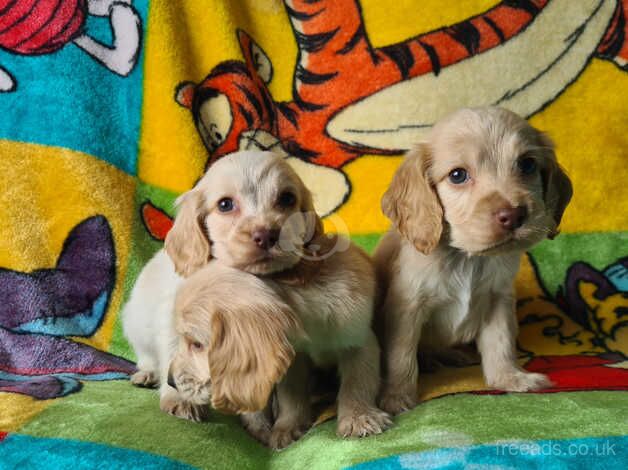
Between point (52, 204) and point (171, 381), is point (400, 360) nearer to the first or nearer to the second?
point (171, 381)

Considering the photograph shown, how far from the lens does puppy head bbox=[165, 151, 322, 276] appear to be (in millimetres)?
2484

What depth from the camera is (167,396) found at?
2.57m

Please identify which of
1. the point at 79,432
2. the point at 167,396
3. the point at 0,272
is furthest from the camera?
the point at 0,272

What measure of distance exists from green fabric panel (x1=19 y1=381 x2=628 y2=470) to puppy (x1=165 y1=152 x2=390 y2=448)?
0.12 metres

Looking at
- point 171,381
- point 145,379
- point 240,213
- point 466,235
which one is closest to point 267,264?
point 240,213

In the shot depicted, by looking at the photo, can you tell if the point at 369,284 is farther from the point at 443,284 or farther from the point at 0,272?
the point at 0,272

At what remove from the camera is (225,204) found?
2703 mm

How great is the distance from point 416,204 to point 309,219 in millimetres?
439

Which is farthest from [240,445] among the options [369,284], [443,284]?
[443,284]

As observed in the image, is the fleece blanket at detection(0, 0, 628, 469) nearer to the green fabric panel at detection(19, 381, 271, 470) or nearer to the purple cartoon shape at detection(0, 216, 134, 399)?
the purple cartoon shape at detection(0, 216, 134, 399)

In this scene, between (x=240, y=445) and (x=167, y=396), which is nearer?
(x=240, y=445)

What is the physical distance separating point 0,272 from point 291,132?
179cm

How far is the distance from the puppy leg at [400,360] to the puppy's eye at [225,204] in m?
0.78

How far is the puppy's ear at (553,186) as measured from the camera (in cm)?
267
